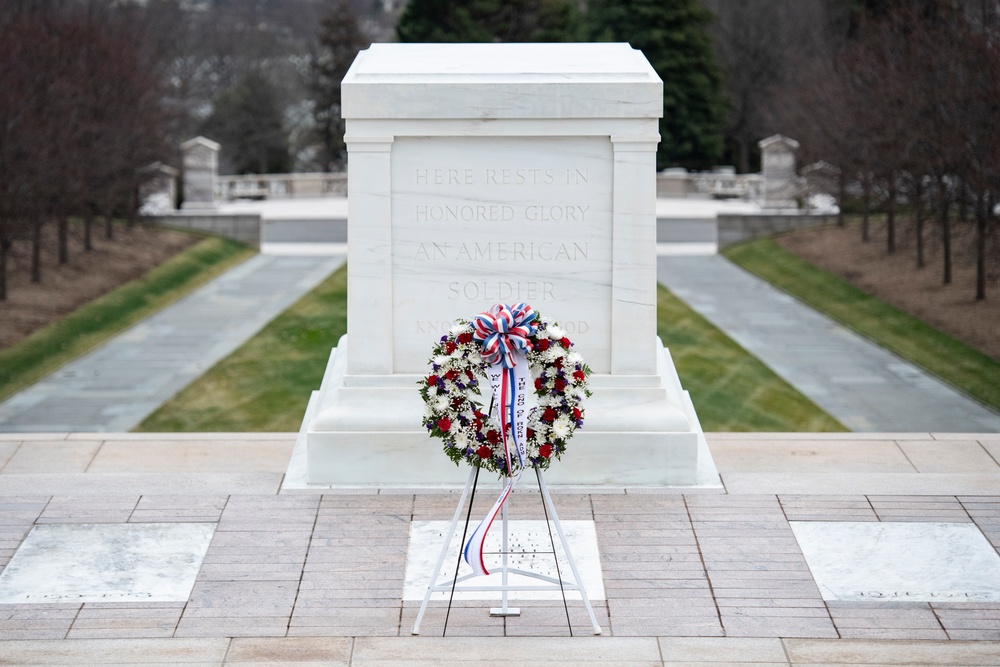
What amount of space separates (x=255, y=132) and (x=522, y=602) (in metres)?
41.2

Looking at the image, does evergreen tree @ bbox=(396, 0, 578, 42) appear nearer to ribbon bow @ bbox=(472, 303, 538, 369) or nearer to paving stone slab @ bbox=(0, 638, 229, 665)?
ribbon bow @ bbox=(472, 303, 538, 369)

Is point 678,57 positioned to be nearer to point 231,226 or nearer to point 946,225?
point 231,226

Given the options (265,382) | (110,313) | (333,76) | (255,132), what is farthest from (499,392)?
(255,132)

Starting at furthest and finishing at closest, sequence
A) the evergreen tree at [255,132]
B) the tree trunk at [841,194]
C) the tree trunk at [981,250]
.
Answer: the evergreen tree at [255,132]
the tree trunk at [841,194]
the tree trunk at [981,250]

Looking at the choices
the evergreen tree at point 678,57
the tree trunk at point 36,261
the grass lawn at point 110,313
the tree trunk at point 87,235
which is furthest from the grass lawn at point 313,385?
the evergreen tree at point 678,57

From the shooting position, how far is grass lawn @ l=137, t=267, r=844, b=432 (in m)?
16.2

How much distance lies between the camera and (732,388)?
17516mm

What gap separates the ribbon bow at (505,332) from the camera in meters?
7.48

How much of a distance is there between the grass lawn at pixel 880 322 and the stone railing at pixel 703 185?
11.5 metres

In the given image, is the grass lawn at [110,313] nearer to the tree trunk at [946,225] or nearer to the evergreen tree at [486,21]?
the tree trunk at [946,225]

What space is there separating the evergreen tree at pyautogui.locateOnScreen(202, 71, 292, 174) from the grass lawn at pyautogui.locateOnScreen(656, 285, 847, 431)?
95.3 feet

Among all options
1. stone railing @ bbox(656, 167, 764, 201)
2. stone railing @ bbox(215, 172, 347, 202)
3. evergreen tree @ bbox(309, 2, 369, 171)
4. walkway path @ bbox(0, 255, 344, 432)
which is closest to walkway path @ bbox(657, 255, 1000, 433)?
walkway path @ bbox(0, 255, 344, 432)

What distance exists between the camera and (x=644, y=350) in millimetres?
10109

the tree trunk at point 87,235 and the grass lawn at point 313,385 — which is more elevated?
the tree trunk at point 87,235
